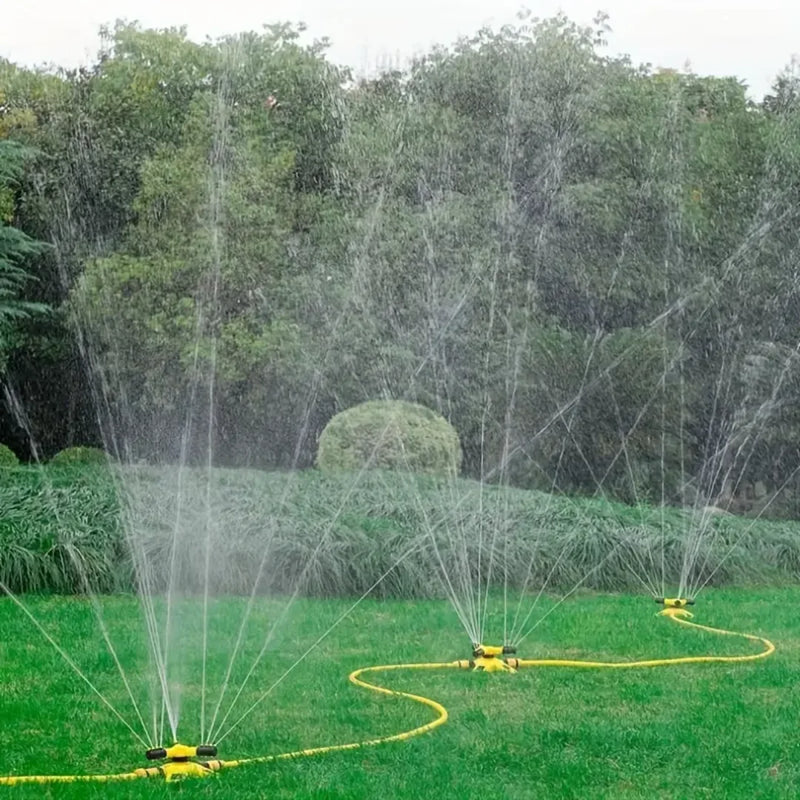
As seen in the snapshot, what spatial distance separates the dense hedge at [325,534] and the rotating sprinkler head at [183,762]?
4155 mm

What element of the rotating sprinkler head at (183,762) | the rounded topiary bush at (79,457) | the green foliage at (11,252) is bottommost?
the rotating sprinkler head at (183,762)

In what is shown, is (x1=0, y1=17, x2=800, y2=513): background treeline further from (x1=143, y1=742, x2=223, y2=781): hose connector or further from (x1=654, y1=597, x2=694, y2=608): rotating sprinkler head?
(x1=143, y1=742, x2=223, y2=781): hose connector

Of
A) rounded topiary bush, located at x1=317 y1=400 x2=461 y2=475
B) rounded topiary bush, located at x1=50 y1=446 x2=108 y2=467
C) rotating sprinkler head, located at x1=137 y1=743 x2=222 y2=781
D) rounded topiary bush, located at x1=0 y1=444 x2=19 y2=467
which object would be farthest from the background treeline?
rotating sprinkler head, located at x1=137 y1=743 x2=222 y2=781

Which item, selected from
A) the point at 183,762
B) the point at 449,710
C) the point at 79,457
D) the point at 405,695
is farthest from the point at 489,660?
the point at 79,457

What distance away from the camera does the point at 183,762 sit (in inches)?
193

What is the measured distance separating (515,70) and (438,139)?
1763mm

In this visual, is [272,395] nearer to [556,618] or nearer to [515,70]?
[515,70]

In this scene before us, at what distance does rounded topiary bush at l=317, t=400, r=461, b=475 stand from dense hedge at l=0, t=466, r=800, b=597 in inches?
35.3

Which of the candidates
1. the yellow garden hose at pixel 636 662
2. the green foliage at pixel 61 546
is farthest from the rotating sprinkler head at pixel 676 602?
the green foliage at pixel 61 546

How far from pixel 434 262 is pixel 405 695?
43.2ft

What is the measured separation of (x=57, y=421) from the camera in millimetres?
21438

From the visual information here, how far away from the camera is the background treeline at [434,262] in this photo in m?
18.9

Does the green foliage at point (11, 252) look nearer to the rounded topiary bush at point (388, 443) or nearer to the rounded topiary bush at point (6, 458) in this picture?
the rounded topiary bush at point (6, 458)

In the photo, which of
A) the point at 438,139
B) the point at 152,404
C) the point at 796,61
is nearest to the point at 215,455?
the point at 152,404
